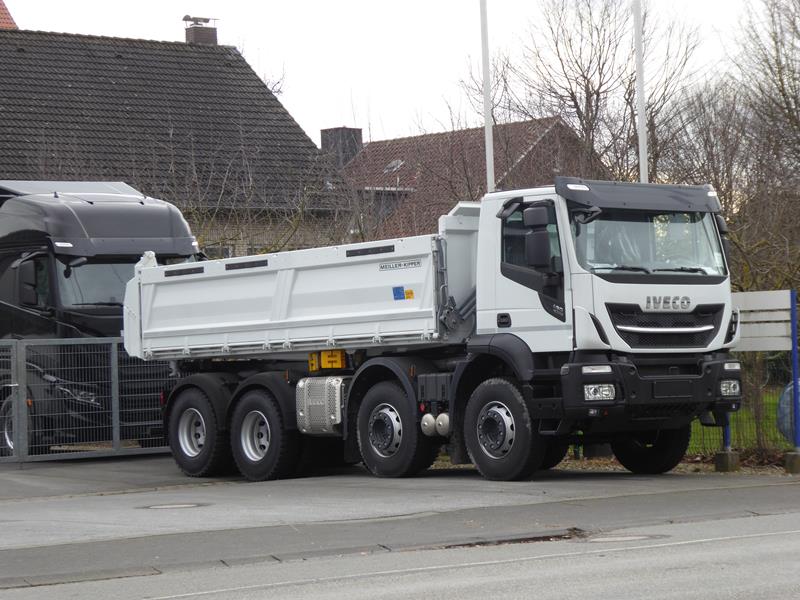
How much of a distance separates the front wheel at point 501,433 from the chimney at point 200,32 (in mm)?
32529

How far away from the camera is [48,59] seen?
133 ft

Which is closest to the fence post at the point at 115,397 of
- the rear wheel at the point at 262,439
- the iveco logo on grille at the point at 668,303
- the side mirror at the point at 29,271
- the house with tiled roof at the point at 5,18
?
the side mirror at the point at 29,271

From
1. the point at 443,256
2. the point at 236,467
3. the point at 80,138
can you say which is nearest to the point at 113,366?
the point at 236,467

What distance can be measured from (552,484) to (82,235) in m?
9.11

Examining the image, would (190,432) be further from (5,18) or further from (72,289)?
(5,18)

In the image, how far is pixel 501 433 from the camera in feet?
50.0

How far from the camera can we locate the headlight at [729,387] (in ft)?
50.3

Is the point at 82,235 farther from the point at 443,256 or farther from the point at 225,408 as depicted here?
the point at 443,256

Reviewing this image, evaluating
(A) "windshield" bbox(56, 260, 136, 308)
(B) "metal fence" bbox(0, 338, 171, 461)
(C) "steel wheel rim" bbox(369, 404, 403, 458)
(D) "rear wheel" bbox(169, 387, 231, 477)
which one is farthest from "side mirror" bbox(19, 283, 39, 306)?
(C) "steel wheel rim" bbox(369, 404, 403, 458)

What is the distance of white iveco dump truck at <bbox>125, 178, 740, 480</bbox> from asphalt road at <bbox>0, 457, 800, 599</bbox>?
0.54 metres

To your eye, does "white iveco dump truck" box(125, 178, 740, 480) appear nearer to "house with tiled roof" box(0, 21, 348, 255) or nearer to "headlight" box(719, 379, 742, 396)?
"headlight" box(719, 379, 742, 396)

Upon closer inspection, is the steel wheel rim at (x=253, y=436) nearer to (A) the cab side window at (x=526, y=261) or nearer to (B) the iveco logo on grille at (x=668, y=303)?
(A) the cab side window at (x=526, y=261)

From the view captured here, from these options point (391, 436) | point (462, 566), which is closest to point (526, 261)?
point (391, 436)

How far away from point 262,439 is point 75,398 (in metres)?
4.26
